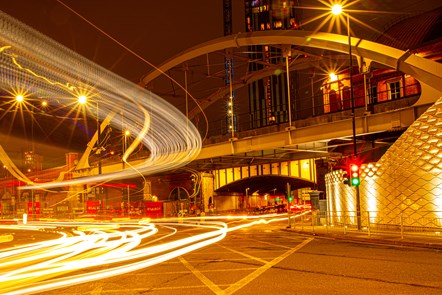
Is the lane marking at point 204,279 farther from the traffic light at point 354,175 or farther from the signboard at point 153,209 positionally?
the signboard at point 153,209

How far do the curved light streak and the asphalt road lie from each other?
12.8 metres

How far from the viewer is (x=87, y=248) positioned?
1916 centimetres

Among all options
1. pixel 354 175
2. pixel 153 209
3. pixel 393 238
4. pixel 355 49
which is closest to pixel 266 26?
pixel 153 209

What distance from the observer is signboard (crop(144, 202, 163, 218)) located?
5294 cm

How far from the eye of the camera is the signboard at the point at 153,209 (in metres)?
52.9

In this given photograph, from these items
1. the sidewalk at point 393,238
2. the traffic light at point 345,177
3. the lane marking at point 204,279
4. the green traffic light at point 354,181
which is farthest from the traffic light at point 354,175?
the lane marking at point 204,279

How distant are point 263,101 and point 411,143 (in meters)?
125

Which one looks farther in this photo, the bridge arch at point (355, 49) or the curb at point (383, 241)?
the bridge arch at point (355, 49)

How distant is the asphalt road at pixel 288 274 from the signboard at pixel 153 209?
36802 millimetres

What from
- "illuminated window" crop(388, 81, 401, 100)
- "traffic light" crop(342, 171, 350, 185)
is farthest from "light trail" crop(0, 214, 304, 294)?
"illuminated window" crop(388, 81, 401, 100)

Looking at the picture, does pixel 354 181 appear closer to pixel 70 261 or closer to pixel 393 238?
pixel 393 238

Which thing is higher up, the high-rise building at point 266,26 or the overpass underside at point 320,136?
the high-rise building at point 266,26

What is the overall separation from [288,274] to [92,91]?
35.7 meters

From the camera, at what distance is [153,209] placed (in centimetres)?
5359
